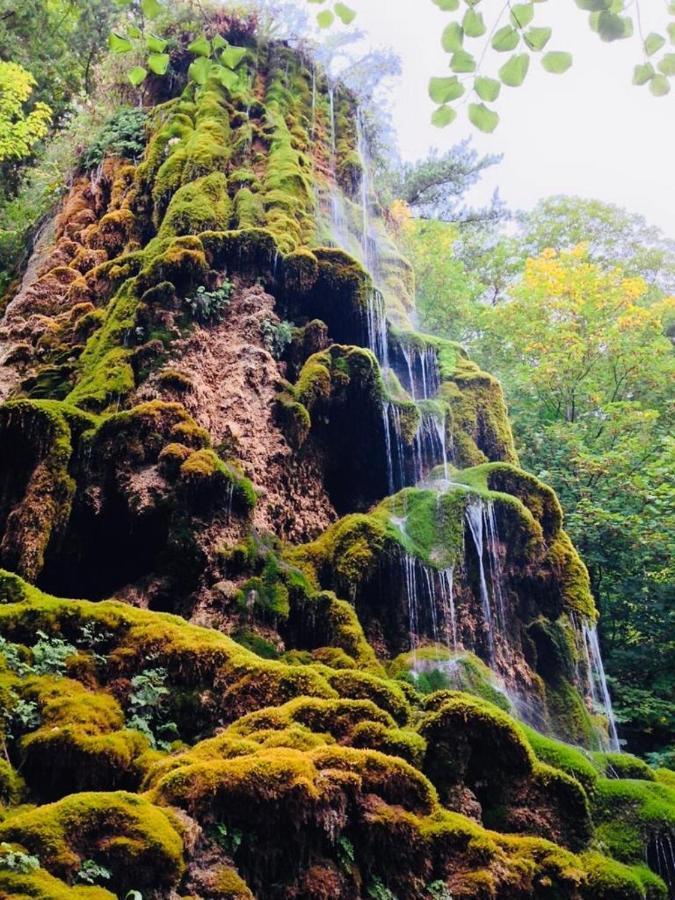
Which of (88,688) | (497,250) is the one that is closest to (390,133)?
(497,250)

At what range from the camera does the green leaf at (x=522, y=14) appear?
302 centimetres

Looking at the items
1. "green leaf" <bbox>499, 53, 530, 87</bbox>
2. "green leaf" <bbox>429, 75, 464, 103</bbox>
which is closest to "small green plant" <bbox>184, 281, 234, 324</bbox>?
"green leaf" <bbox>429, 75, 464, 103</bbox>

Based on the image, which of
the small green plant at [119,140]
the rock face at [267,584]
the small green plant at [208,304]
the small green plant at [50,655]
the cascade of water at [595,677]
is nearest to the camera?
the rock face at [267,584]

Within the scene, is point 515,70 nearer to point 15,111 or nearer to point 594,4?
point 594,4

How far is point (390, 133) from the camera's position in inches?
785

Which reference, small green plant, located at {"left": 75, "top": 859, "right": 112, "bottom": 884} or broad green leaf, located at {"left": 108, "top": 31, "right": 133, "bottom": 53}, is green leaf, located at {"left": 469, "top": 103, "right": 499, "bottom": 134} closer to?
broad green leaf, located at {"left": 108, "top": 31, "right": 133, "bottom": 53}

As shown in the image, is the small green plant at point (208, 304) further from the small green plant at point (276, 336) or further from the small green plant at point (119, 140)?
the small green plant at point (119, 140)

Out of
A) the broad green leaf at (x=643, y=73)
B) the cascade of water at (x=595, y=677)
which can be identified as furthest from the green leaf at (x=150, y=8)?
the cascade of water at (x=595, y=677)

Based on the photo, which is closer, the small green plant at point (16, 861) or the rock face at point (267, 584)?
the small green plant at point (16, 861)

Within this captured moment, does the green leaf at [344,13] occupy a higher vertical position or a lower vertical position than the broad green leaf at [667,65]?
higher

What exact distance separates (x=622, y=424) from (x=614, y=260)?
37.4 feet

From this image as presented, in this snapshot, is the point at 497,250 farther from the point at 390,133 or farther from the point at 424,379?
the point at 424,379

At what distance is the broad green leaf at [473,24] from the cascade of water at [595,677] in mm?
9074

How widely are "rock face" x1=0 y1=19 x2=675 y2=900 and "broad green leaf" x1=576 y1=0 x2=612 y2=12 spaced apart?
4122mm
